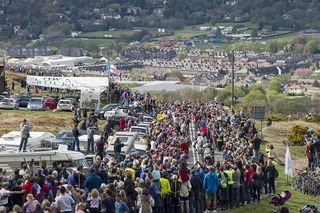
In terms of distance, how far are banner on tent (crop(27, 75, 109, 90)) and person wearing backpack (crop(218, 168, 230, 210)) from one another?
93.0 ft

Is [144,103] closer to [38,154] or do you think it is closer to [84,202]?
[38,154]

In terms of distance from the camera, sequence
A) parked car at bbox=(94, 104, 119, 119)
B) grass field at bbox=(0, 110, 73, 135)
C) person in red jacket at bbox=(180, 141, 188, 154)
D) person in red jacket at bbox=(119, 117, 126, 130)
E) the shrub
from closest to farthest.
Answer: person in red jacket at bbox=(180, 141, 188, 154) → person in red jacket at bbox=(119, 117, 126, 130) → grass field at bbox=(0, 110, 73, 135) → the shrub → parked car at bbox=(94, 104, 119, 119)

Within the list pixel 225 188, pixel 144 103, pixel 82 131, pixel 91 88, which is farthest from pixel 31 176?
pixel 91 88

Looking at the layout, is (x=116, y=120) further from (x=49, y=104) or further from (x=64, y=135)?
(x=49, y=104)

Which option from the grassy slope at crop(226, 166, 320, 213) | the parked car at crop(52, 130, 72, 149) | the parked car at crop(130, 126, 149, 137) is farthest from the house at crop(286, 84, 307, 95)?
the grassy slope at crop(226, 166, 320, 213)

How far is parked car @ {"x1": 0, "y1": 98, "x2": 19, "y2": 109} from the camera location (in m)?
52.6

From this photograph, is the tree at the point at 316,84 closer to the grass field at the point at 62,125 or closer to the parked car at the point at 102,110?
the grass field at the point at 62,125

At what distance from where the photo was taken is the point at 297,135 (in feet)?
165

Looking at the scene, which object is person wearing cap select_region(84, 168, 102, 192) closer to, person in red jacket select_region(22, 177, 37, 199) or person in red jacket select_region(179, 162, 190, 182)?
person in red jacket select_region(22, 177, 37, 199)

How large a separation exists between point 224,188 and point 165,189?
123 inches

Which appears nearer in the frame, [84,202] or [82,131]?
[84,202]

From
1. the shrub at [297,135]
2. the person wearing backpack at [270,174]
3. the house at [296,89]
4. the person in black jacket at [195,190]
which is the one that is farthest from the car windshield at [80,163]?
the house at [296,89]

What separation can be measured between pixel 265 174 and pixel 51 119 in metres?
20.4

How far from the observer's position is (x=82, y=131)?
1540 inches
